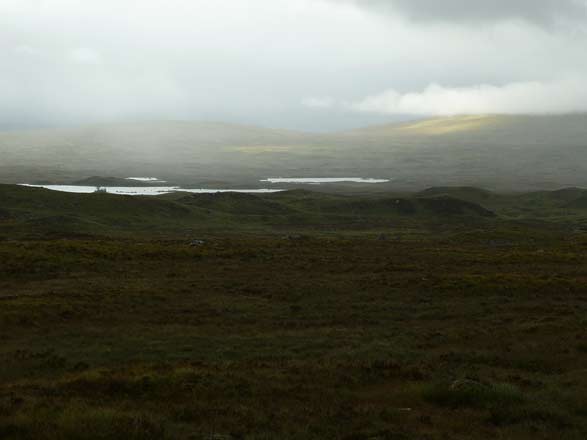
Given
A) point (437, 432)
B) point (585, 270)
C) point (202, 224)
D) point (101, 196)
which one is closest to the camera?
point (437, 432)

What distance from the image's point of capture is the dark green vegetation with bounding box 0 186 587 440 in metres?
14.2

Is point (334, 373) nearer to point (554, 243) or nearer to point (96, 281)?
point (96, 281)

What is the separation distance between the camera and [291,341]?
25.0 metres

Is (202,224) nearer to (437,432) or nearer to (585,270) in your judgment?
(585,270)

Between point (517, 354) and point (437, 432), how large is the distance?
10022 millimetres

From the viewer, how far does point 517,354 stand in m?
22.3

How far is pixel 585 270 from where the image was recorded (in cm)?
4641

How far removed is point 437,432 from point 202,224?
8678cm

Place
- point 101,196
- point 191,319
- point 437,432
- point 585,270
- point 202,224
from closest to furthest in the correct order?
point 437,432
point 191,319
point 585,270
point 202,224
point 101,196

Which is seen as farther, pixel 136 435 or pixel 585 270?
pixel 585 270

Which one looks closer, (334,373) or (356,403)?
(356,403)

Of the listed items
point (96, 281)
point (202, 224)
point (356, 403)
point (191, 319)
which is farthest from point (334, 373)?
point (202, 224)

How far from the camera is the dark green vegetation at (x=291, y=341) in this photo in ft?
46.5

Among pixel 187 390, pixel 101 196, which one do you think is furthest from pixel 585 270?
pixel 101 196
